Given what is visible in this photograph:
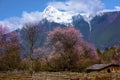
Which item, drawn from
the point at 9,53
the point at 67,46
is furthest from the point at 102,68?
the point at 9,53

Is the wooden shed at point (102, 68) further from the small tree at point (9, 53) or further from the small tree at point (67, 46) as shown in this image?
the small tree at point (9, 53)

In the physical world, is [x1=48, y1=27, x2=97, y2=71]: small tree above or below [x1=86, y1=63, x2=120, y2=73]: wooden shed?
above

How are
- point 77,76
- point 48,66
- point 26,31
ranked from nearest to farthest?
point 77,76, point 26,31, point 48,66

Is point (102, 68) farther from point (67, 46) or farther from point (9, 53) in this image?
point (9, 53)

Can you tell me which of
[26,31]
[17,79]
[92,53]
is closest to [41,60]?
[26,31]

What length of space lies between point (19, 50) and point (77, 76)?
30496 millimetres

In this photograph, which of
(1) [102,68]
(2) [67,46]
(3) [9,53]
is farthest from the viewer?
(2) [67,46]

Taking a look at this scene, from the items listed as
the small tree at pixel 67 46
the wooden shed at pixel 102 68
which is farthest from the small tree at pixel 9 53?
the wooden shed at pixel 102 68

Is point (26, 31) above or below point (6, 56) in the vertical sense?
above

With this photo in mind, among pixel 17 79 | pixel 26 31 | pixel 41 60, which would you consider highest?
pixel 26 31

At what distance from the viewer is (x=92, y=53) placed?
337 feet

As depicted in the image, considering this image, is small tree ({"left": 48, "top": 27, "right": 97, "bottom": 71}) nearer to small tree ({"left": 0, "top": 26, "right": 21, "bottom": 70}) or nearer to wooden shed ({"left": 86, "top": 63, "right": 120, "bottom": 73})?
wooden shed ({"left": 86, "top": 63, "right": 120, "bottom": 73})

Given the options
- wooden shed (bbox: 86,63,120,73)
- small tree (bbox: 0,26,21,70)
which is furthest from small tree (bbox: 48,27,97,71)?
small tree (bbox: 0,26,21,70)

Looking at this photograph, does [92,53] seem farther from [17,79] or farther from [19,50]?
[17,79]
